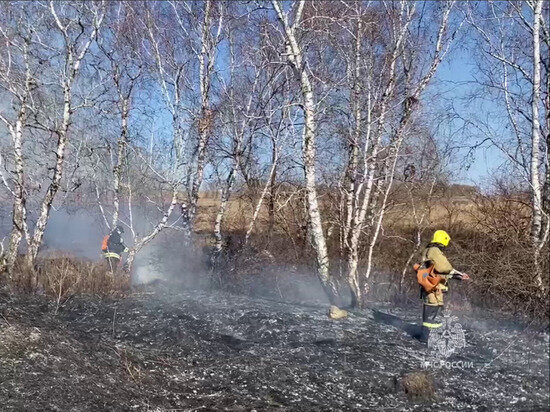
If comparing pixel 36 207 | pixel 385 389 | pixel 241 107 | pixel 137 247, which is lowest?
pixel 385 389

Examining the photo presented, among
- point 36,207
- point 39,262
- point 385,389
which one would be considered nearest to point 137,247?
point 39,262

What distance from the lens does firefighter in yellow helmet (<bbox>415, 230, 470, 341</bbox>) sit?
26.4 feet

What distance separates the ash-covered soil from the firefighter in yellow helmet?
0.55 meters

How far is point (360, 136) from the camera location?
11523 mm

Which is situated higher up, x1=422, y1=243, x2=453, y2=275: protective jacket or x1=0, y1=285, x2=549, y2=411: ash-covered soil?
x1=422, y1=243, x2=453, y2=275: protective jacket

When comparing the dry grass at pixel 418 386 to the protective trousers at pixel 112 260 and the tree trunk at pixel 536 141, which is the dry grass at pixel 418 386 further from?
the protective trousers at pixel 112 260

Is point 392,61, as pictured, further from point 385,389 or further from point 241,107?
point 385,389

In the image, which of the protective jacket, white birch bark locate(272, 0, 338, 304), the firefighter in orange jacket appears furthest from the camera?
the firefighter in orange jacket

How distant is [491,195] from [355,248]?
491 cm

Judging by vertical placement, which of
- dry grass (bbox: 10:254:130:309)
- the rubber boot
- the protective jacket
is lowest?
the rubber boot

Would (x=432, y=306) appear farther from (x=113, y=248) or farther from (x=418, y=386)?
(x=113, y=248)

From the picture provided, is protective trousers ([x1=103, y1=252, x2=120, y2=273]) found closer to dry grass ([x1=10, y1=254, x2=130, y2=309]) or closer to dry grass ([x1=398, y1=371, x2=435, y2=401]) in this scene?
dry grass ([x1=10, y1=254, x2=130, y2=309])

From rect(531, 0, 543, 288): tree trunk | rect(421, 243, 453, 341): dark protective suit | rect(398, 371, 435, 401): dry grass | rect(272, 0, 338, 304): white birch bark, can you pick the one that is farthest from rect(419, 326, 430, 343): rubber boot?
rect(531, 0, 543, 288): tree trunk

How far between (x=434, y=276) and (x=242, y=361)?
3145 mm
